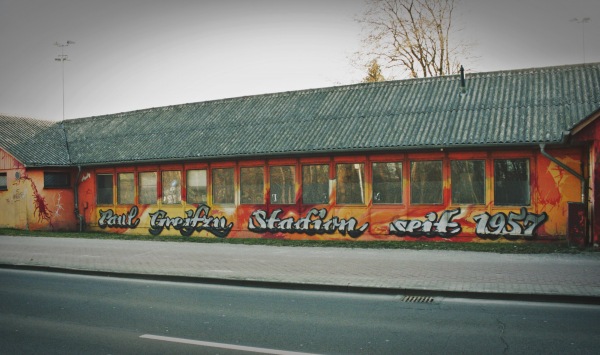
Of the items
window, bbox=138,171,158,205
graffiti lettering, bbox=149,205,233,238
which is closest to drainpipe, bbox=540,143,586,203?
graffiti lettering, bbox=149,205,233,238

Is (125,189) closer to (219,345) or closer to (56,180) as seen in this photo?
(56,180)

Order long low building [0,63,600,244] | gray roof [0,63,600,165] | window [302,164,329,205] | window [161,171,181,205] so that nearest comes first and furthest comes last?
long low building [0,63,600,244]
gray roof [0,63,600,165]
window [302,164,329,205]
window [161,171,181,205]

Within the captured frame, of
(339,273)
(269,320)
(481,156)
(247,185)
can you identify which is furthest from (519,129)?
(269,320)

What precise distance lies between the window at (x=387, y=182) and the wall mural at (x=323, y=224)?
0.91 meters

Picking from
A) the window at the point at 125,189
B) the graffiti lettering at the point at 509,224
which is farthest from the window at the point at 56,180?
the graffiti lettering at the point at 509,224

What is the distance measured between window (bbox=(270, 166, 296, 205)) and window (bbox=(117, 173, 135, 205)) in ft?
25.6

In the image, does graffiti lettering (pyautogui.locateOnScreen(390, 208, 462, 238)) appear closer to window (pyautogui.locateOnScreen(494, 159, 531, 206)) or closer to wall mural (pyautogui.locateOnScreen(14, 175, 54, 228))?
window (pyautogui.locateOnScreen(494, 159, 531, 206))

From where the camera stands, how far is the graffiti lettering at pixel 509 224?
55.9 feet

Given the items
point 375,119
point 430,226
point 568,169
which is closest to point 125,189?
point 375,119

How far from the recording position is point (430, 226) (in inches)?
727

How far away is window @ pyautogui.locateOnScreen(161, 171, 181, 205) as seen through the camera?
24.0 m

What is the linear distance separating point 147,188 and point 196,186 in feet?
9.77

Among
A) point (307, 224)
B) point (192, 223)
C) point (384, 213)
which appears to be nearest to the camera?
point (384, 213)

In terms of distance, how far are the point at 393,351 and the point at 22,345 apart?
479 cm
